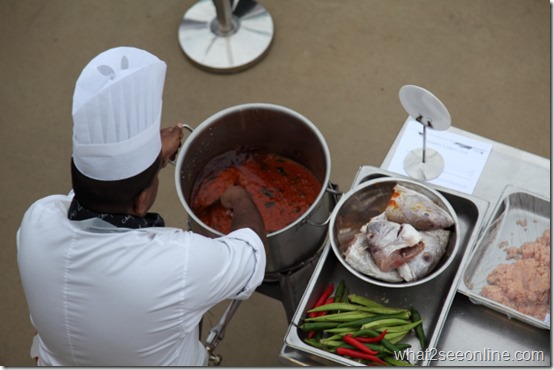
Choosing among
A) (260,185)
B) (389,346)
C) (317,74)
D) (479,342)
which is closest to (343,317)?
(389,346)

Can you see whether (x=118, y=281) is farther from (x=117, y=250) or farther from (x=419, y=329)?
(x=419, y=329)

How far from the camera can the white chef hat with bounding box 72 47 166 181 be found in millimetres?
1442

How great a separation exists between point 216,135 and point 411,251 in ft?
2.29

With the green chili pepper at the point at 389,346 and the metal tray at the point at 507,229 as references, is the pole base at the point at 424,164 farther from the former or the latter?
the green chili pepper at the point at 389,346

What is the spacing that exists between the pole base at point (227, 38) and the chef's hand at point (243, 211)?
5.54ft

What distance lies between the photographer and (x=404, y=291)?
187cm

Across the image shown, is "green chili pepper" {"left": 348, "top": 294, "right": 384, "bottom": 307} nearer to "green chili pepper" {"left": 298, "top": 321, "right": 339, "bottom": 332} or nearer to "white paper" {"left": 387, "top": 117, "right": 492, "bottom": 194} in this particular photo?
"green chili pepper" {"left": 298, "top": 321, "right": 339, "bottom": 332}

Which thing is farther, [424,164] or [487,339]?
[424,164]

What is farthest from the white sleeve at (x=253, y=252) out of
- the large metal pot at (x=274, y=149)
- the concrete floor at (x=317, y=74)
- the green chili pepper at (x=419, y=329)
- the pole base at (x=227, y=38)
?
the pole base at (x=227, y=38)

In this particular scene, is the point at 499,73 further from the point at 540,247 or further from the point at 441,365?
the point at 441,365

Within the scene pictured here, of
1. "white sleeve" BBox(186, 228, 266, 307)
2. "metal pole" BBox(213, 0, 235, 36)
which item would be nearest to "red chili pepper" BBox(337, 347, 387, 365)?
"white sleeve" BBox(186, 228, 266, 307)

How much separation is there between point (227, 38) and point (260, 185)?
65.9 inches

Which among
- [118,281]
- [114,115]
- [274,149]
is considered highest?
[274,149]

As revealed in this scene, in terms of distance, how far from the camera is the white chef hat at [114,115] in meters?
1.44
